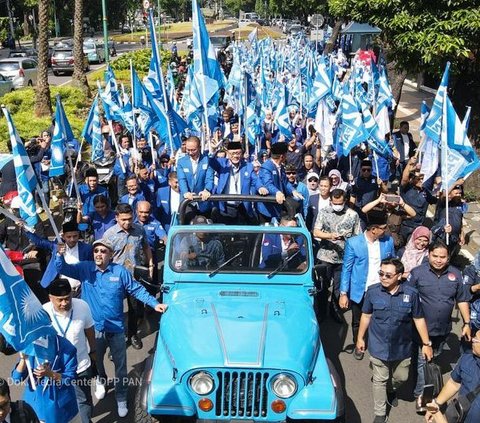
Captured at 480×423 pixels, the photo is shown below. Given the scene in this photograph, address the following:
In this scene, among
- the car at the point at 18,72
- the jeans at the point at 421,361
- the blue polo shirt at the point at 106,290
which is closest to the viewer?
the blue polo shirt at the point at 106,290

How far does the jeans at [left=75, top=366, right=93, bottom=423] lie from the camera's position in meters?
4.92

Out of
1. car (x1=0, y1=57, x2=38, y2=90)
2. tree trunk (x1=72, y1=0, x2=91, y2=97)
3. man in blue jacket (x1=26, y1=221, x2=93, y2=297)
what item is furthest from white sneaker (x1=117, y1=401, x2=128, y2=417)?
car (x1=0, y1=57, x2=38, y2=90)

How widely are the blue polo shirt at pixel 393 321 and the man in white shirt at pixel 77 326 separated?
96.9 inches

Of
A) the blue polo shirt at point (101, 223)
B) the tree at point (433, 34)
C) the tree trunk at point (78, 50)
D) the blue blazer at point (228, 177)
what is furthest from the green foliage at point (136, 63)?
the blue polo shirt at point (101, 223)

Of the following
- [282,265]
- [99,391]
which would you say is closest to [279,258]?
[282,265]

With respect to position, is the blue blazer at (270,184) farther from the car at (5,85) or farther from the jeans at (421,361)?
the car at (5,85)

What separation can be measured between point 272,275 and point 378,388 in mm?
1385

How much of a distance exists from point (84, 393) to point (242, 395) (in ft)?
4.44

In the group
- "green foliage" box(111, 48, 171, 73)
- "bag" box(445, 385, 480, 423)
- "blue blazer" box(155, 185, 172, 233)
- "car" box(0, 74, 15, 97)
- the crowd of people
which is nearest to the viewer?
"bag" box(445, 385, 480, 423)

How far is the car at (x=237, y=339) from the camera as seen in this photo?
4562mm

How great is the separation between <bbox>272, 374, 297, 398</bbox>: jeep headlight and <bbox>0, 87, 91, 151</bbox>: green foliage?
13182 millimetres

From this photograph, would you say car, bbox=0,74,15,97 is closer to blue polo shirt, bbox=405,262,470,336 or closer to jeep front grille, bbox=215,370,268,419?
blue polo shirt, bbox=405,262,470,336

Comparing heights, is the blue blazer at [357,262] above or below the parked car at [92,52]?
above

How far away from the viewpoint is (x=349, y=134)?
1016 cm
